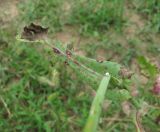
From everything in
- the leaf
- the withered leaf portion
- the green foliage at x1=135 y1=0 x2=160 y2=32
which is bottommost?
the leaf

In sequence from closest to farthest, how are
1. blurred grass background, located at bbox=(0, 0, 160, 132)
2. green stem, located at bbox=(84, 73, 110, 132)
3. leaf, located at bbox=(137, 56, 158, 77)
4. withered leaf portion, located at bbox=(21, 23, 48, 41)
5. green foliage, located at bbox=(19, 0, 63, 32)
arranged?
green stem, located at bbox=(84, 73, 110, 132), withered leaf portion, located at bbox=(21, 23, 48, 41), leaf, located at bbox=(137, 56, 158, 77), blurred grass background, located at bbox=(0, 0, 160, 132), green foliage, located at bbox=(19, 0, 63, 32)

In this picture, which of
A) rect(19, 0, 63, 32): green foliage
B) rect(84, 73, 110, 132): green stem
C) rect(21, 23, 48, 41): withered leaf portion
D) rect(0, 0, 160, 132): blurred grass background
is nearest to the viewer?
rect(84, 73, 110, 132): green stem

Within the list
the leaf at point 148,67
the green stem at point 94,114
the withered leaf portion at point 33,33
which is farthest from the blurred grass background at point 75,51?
the green stem at point 94,114

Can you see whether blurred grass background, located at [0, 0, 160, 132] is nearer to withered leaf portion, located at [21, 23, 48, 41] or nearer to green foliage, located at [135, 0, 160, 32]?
green foliage, located at [135, 0, 160, 32]

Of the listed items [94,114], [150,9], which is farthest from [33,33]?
[150,9]

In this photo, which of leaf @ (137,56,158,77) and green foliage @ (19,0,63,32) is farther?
green foliage @ (19,0,63,32)

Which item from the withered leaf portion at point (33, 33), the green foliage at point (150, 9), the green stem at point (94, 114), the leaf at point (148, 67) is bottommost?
the green stem at point (94, 114)

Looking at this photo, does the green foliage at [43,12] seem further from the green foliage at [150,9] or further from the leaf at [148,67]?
the leaf at [148,67]

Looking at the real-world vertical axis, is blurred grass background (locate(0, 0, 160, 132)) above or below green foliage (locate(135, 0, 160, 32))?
below

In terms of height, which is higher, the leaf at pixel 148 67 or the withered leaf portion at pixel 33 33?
the withered leaf portion at pixel 33 33

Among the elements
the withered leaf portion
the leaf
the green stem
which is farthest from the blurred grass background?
the green stem
